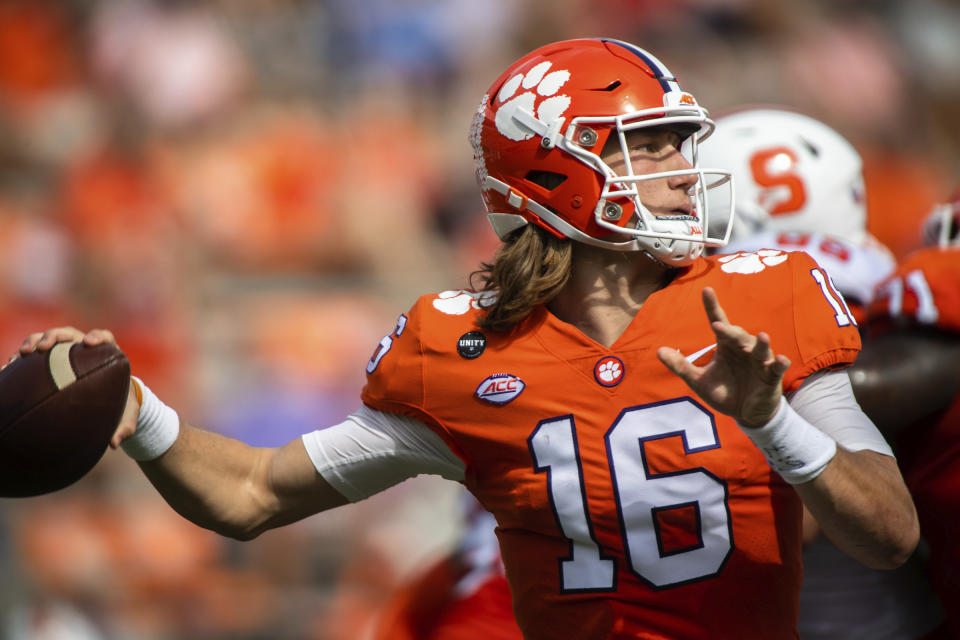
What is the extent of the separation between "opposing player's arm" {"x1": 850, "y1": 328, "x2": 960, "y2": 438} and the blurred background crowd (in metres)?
3.48

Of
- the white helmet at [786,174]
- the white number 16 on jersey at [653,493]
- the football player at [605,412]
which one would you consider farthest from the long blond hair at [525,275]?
the white helmet at [786,174]

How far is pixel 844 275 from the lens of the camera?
2891 mm

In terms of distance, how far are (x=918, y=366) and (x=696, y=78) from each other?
6.18 meters

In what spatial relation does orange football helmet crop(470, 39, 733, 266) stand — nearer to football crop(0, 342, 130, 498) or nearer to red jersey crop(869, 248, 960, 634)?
red jersey crop(869, 248, 960, 634)

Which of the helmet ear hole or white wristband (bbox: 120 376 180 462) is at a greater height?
the helmet ear hole

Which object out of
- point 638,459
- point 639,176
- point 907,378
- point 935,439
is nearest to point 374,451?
point 638,459

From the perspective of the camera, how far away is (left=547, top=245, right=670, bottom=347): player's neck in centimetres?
227

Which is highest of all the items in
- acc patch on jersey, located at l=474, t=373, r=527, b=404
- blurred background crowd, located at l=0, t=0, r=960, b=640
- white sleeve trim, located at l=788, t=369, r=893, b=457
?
acc patch on jersey, located at l=474, t=373, r=527, b=404

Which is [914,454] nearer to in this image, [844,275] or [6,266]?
[844,275]

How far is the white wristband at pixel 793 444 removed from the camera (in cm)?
186

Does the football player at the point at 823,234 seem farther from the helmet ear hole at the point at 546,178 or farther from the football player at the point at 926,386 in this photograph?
the helmet ear hole at the point at 546,178

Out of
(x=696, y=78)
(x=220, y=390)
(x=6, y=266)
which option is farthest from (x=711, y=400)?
(x=696, y=78)

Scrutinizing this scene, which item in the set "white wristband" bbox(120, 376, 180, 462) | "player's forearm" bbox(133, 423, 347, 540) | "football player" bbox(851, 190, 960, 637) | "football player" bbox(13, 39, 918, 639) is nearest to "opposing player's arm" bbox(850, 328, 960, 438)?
"football player" bbox(851, 190, 960, 637)

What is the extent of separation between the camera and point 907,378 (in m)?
2.48
